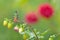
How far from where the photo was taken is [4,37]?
2.35 metres

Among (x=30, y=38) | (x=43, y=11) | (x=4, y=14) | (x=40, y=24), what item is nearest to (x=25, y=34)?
(x=30, y=38)

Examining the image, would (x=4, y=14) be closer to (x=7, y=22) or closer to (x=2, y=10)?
(x=2, y=10)

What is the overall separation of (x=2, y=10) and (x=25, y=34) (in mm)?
989

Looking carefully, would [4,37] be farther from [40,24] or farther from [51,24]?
[51,24]

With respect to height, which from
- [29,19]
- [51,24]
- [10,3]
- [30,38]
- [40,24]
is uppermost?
[10,3]

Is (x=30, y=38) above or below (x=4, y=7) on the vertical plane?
below

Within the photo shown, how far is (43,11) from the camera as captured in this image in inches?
60.5

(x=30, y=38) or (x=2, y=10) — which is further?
(x=2, y=10)

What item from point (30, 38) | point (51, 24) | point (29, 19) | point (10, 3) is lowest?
point (30, 38)

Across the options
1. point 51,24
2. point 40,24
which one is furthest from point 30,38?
point 40,24

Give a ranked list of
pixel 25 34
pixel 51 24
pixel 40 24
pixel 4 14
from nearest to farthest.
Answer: pixel 25 34
pixel 51 24
pixel 40 24
pixel 4 14

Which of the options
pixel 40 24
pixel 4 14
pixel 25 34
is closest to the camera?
pixel 25 34

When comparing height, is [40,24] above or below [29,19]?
above

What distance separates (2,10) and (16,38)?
13.8 inches
